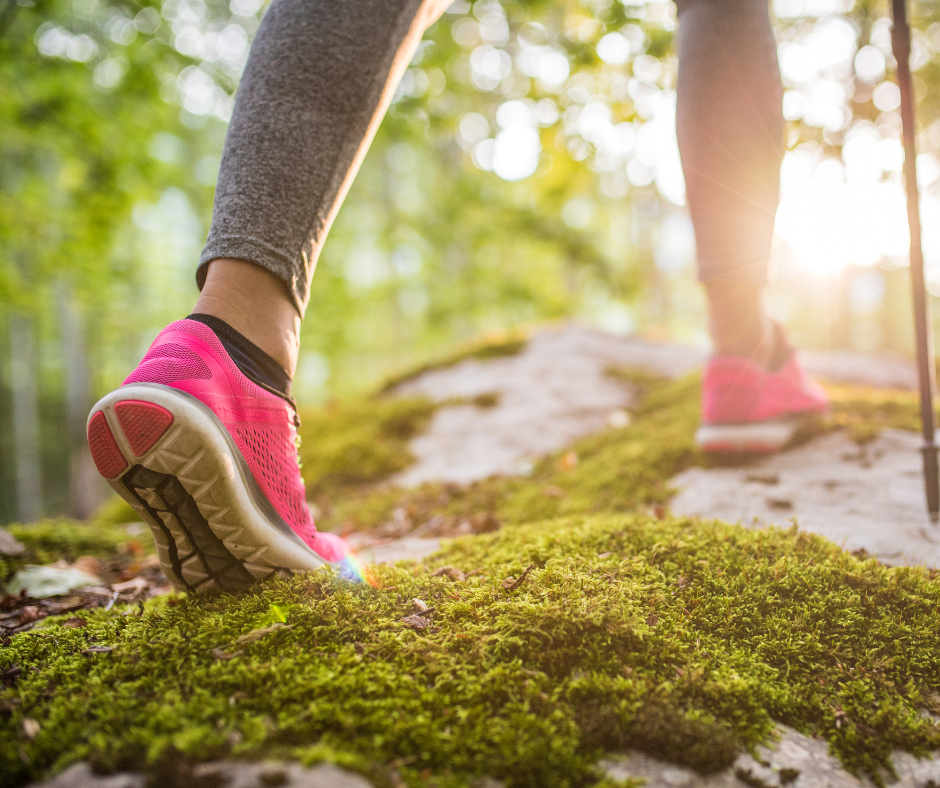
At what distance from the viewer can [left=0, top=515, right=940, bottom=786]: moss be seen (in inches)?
30.9

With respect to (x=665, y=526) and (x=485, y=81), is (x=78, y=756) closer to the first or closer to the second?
(x=665, y=526)

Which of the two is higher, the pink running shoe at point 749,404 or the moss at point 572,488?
the pink running shoe at point 749,404

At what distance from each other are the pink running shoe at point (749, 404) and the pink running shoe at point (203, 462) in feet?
5.53

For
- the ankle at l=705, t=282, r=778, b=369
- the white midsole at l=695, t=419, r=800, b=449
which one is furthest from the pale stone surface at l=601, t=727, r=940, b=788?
the ankle at l=705, t=282, r=778, b=369

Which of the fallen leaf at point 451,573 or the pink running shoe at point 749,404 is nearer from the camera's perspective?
the fallen leaf at point 451,573

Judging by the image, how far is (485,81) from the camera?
1205 centimetres

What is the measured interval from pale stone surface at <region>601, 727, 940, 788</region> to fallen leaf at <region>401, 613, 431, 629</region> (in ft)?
1.39

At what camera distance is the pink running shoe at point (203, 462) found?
103 centimetres

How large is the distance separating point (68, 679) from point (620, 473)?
2.09 metres

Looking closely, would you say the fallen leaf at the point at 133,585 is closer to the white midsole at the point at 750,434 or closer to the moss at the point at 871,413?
the white midsole at the point at 750,434

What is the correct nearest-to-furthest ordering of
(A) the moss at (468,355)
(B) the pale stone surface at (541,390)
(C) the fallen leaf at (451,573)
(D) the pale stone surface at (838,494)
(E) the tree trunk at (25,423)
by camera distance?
(C) the fallen leaf at (451,573) < (D) the pale stone surface at (838,494) < (B) the pale stone surface at (541,390) < (A) the moss at (468,355) < (E) the tree trunk at (25,423)

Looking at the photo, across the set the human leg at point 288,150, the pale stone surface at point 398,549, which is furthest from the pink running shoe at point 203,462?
the pale stone surface at point 398,549

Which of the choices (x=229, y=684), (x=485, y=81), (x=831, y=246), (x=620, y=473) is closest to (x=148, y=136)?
(x=485, y=81)

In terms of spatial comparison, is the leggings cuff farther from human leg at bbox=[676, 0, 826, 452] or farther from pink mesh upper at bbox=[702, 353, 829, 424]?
pink mesh upper at bbox=[702, 353, 829, 424]
